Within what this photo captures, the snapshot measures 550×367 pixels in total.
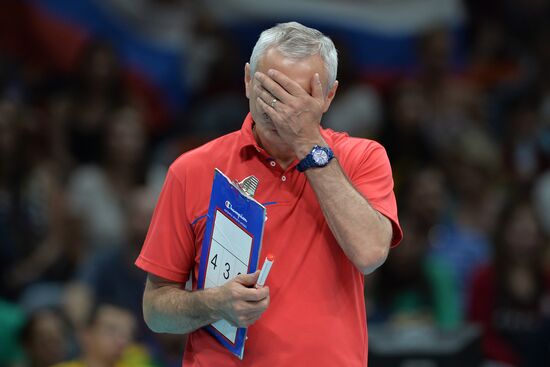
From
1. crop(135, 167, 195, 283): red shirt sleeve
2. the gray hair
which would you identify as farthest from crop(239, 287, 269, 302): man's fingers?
the gray hair

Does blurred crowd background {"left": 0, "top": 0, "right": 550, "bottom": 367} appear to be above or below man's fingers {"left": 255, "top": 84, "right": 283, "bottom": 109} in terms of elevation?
below

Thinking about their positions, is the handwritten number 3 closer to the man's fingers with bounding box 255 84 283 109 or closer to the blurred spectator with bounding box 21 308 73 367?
the man's fingers with bounding box 255 84 283 109

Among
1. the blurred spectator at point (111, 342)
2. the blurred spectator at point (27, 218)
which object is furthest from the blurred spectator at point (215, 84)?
the blurred spectator at point (111, 342)

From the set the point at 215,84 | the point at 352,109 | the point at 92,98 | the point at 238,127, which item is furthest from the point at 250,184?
the point at 215,84

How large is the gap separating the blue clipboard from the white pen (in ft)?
0.13

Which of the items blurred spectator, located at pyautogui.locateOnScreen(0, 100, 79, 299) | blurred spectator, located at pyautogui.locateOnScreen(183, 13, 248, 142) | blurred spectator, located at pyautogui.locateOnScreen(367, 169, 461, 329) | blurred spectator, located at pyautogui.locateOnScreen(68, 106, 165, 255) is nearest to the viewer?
blurred spectator, located at pyautogui.locateOnScreen(367, 169, 461, 329)

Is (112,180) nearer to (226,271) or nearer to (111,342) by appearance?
(111,342)

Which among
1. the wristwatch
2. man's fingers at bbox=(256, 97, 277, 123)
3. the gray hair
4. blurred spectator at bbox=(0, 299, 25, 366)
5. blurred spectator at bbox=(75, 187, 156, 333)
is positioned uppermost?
the gray hair

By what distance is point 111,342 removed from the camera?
16.3ft

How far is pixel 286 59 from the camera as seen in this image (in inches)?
104

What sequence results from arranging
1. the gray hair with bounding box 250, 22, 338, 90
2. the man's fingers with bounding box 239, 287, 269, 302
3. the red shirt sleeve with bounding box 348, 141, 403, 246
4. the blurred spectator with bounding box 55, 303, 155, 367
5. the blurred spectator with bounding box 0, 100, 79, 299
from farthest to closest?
the blurred spectator with bounding box 0, 100, 79, 299 < the blurred spectator with bounding box 55, 303, 155, 367 < the red shirt sleeve with bounding box 348, 141, 403, 246 < the gray hair with bounding box 250, 22, 338, 90 < the man's fingers with bounding box 239, 287, 269, 302

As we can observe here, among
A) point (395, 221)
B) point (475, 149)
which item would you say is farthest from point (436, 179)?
point (395, 221)

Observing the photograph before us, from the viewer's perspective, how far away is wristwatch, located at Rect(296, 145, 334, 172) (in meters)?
2.62

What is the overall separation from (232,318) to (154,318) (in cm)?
36
